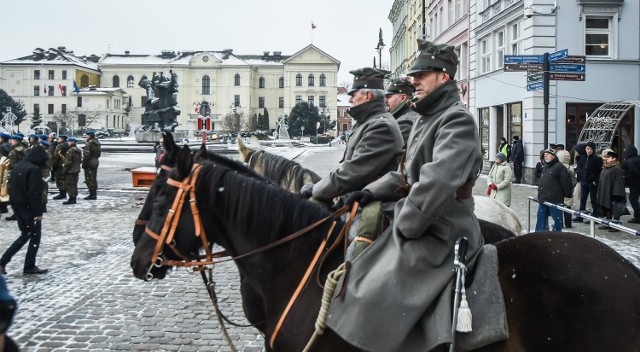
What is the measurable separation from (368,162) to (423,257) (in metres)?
1.85

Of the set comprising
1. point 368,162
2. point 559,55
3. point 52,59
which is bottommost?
point 368,162

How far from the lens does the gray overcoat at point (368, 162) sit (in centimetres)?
493

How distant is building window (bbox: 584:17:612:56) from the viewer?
23141mm

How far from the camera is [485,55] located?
29891mm

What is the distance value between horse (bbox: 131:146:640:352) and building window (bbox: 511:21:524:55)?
74.3 feet

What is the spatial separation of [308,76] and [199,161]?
112425mm

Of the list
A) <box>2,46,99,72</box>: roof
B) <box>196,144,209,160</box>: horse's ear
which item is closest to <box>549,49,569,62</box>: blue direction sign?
<box>196,144,209,160</box>: horse's ear

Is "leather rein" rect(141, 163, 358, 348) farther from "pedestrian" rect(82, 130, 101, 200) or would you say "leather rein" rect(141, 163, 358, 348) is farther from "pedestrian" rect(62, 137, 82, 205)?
"pedestrian" rect(82, 130, 101, 200)

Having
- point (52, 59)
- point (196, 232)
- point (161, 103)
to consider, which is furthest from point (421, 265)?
point (52, 59)

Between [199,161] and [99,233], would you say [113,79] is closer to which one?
[99,233]

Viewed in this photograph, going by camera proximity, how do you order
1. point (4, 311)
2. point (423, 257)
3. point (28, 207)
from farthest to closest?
point (28, 207)
point (423, 257)
point (4, 311)

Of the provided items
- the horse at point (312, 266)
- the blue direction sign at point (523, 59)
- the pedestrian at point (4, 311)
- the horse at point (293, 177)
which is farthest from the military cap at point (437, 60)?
the blue direction sign at point (523, 59)

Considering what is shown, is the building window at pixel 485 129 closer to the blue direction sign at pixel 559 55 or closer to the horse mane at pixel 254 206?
the blue direction sign at pixel 559 55

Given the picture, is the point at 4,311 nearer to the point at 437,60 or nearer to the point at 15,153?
the point at 437,60
